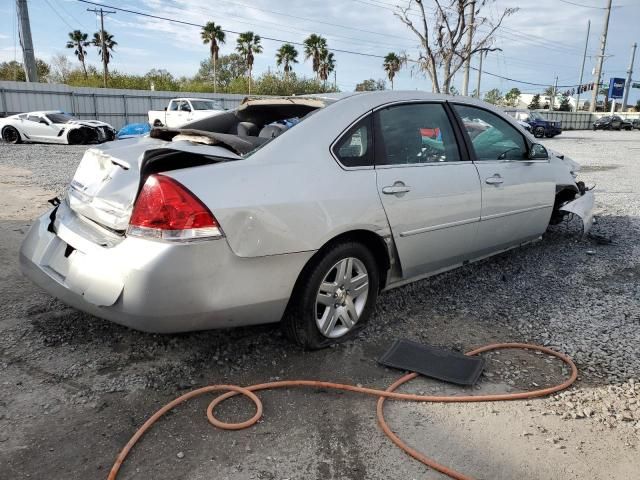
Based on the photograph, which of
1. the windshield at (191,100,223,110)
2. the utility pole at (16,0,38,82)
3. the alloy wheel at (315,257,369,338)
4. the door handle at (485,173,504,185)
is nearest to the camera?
the alloy wheel at (315,257,369,338)

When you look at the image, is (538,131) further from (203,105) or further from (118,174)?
(118,174)

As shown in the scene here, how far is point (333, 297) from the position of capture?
302 cm

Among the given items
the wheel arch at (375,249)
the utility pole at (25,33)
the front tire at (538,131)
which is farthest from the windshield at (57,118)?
the front tire at (538,131)

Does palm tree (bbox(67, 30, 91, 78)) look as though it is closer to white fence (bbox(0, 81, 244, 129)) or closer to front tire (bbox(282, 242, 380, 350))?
white fence (bbox(0, 81, 244, 129))

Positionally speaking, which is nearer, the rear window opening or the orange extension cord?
the orange extension cord

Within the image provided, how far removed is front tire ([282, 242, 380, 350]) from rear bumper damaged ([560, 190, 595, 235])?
294 centimetres

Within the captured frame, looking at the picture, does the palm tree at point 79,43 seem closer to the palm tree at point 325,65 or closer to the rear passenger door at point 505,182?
the palm tree at point 325,65

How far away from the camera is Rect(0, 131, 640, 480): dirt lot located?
7.05 feet

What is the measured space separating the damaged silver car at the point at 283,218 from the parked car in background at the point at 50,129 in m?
16.4

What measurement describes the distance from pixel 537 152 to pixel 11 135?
63.8 ft

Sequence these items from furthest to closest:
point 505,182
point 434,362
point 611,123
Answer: point 611,123, point 505,182, point 434,362

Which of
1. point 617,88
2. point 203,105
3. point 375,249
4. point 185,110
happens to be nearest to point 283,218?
point 375,249

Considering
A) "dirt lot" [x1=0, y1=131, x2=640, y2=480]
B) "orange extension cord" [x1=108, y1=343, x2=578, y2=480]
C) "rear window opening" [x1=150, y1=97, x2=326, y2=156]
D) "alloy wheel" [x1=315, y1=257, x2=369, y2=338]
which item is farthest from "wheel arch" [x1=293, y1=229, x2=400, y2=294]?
"rear window opening" [x1=150, y1=97, x2=326, y2=156]

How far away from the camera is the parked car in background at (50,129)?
1795 cm
